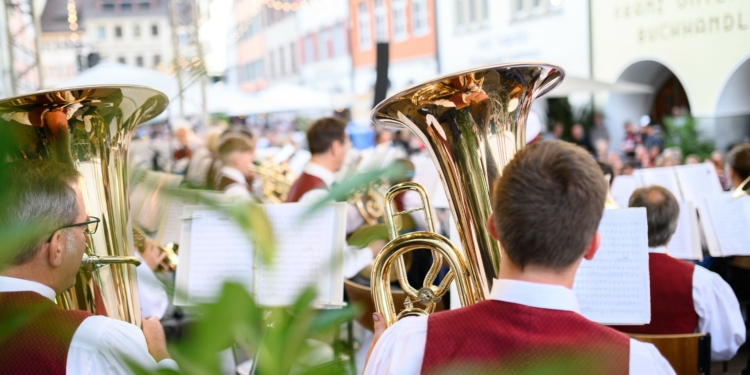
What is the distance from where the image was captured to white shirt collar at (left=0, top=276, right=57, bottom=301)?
1.37 meters

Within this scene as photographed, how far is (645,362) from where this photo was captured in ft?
4.02

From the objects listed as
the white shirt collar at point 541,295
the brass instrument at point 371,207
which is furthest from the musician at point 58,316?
the brass instrument at point 371,207

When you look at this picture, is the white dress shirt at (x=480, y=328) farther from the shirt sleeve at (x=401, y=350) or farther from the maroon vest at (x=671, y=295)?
the maroon vest at (x=671, y=295)

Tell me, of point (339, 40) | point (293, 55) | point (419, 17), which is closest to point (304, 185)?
point (419, 17)

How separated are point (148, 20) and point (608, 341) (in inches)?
1816

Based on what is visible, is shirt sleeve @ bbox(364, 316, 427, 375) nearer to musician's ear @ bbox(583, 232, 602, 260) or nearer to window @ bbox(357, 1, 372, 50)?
musician's ear @ bbox(583, 232, 602, 260)

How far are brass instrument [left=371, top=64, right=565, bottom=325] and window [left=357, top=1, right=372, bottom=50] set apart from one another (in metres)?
21.3

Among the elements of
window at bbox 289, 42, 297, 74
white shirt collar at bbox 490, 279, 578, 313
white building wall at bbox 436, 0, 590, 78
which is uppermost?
window at bbox 289, 42, 297, 74

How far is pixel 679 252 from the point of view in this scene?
314 centimetres

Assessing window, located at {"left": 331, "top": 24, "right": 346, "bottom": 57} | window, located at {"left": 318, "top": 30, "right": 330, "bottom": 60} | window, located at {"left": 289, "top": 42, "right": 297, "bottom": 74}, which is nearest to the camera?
window, located at {"left": 331, "top": 24, "right": 346, "bottom": 57}

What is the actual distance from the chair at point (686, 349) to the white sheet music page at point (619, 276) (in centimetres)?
23

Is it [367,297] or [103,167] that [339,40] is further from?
[103,167]

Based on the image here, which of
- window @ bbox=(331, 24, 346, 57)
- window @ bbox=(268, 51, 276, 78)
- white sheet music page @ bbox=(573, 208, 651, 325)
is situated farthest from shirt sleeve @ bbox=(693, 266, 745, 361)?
window @ bbox=(268, 51, 276, 78)

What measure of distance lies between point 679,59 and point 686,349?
27.8 feet
